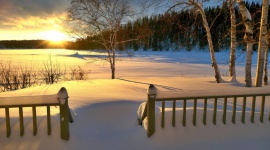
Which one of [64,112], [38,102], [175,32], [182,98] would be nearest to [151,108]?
[182,98]

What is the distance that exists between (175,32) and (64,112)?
15.4 m

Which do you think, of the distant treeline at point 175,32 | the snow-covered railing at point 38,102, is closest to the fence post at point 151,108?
the snow-covered railing at point 38,102

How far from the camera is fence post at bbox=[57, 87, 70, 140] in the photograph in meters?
3.44

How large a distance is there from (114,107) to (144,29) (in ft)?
31.9

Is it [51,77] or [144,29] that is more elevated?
[144,29]

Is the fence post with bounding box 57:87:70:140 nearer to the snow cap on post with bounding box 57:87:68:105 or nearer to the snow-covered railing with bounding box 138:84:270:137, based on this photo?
the snow cap on post with bounding box 57:87:68:105

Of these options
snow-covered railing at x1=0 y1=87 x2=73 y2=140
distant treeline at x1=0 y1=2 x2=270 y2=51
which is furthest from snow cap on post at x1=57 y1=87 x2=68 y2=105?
distant treeline at x1=0 y1=2 x2=270 y2=51

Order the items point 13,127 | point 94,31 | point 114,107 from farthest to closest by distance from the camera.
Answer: point 94,31, point 114,107, point 13,127

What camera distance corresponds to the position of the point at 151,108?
3.75m

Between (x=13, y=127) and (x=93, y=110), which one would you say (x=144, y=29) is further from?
(x=13, y=127)

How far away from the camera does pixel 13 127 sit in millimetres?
3693

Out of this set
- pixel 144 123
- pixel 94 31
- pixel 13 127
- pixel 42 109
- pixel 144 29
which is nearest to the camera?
pixel 13 127

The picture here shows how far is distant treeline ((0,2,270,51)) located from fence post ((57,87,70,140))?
24.4 ft

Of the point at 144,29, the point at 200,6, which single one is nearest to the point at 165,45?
the point at 144,29
